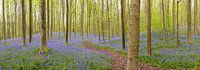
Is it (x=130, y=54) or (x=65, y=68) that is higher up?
(x=130, y=54)

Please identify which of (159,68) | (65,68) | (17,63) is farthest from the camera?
(159,68)

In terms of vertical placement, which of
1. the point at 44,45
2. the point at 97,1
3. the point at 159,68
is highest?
the point at 97,1

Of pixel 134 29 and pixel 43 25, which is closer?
pixel 134 29

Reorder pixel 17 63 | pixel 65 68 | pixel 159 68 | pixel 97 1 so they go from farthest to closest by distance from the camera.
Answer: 1. pixel 97 1
2. pixel 159 68
3. pixel 17 63
4. pixel 65 68

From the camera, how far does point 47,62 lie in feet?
42.4

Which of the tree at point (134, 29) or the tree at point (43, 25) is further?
the tree at point (43, 25)

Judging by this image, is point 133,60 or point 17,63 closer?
point 133,60

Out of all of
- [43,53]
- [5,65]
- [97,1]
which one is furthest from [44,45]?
[97,1]

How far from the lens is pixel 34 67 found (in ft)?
38.8

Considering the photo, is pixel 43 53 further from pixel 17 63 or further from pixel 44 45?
pixel 17 63

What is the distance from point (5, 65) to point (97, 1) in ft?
153

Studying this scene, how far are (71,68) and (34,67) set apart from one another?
159 cm

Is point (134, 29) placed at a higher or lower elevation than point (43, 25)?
lower

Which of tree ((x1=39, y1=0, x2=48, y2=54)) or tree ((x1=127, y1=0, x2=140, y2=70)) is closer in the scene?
tree ((x1=127, y1=0, x2=140, y2=70))
